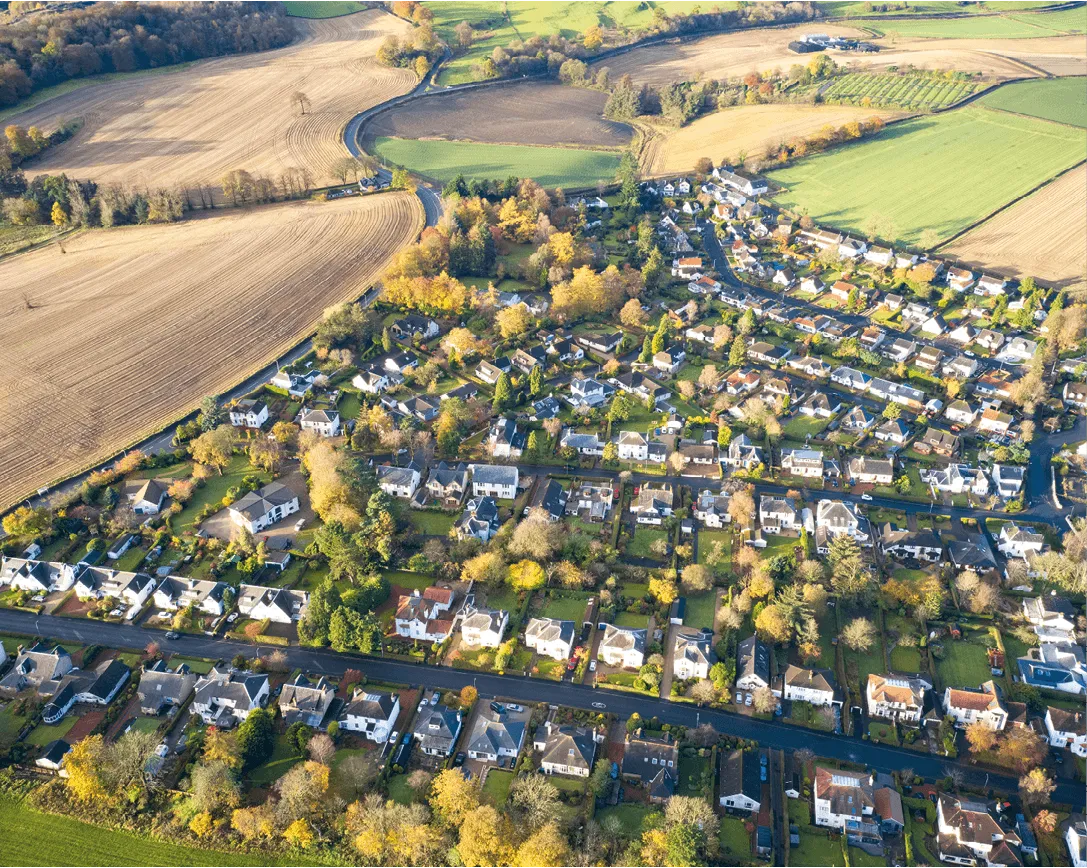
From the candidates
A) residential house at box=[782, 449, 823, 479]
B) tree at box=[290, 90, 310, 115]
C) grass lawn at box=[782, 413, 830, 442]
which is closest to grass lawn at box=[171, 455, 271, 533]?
residential house at box=[782, 449, 823, 479]

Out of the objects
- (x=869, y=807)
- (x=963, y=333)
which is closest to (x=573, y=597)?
(x=869, y=807)

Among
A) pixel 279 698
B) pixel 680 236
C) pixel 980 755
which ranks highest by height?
pixel 680 236

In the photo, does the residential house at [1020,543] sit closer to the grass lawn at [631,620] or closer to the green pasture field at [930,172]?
the grass lawn at [631,620]

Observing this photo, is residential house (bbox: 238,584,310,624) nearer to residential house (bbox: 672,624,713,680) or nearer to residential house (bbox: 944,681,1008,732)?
residential house (bbox: 672,624,713,680)

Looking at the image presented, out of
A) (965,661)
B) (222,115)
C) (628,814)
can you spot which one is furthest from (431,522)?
(222,115)

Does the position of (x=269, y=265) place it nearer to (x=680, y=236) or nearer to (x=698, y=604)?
(x=680, y=236)
